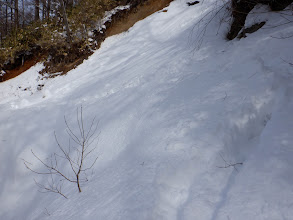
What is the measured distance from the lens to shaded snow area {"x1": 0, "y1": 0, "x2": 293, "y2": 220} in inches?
70.0

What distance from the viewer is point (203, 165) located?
208 cm

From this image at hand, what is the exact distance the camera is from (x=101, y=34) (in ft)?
30.2

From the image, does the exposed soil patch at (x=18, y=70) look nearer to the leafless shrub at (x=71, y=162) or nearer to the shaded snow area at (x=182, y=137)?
the shaded snow area at (x=182, y=137)

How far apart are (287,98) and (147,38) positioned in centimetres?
619

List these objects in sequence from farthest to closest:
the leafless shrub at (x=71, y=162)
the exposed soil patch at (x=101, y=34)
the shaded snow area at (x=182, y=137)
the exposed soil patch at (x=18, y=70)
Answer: the exposed soil patch at (x=18, y=70) → the exposed soil patch at (x=101, y=34) → the leafless shrub at (x=71, y=162) → the shaded snow area at (x=182, y=137)

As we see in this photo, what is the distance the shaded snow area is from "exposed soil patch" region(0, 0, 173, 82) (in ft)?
12.4

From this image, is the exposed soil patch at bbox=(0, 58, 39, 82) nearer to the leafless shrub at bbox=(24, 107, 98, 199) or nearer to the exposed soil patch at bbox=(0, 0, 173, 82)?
the exposed soil patch at bbox=(0, 0, 173, 82)

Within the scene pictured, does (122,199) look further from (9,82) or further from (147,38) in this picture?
(9,82)

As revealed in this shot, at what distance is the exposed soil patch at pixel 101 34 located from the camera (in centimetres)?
869

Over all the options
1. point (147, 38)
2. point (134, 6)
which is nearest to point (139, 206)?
point (147, 38)

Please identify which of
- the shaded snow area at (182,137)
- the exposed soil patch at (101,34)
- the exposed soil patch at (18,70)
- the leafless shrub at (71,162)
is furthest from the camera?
the exposed soil patch at (18,70)

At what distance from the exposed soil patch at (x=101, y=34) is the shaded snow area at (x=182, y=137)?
3.78 metres

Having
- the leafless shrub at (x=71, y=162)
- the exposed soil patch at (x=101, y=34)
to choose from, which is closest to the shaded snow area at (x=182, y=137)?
the leafless shrub at (x=71, y=162)

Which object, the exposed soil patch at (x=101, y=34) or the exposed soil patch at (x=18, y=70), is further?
the exposed soil patch at (x=18, y=70)
